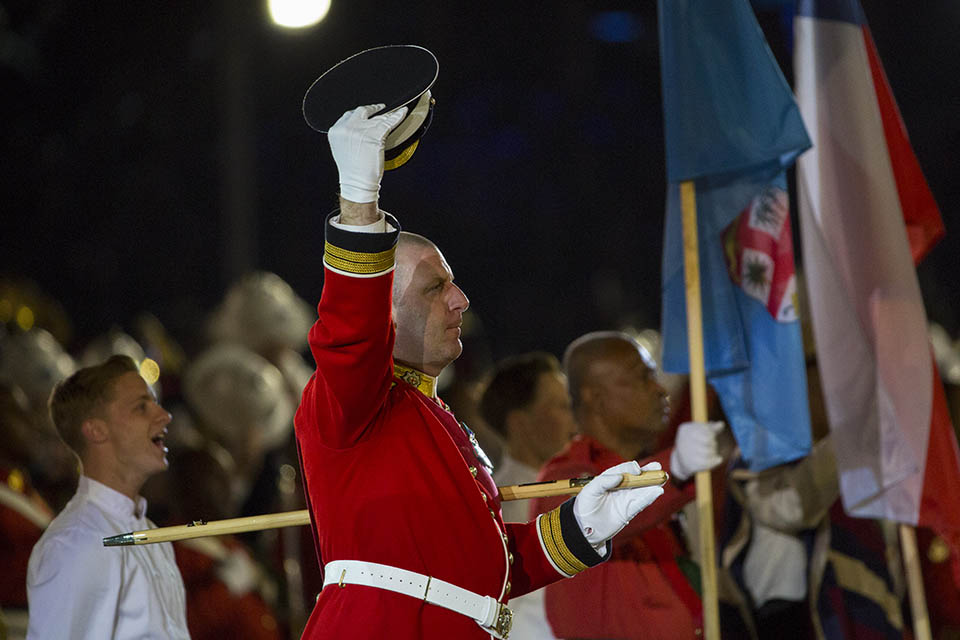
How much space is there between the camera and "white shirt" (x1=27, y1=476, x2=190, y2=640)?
13.6 feet

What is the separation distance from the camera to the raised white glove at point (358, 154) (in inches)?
110

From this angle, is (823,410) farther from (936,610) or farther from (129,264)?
(129,264)

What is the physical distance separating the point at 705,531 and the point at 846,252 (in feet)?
4.82

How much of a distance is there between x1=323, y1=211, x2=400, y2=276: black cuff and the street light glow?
259 inches

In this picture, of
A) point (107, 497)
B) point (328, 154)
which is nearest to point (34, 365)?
point (107, 497)

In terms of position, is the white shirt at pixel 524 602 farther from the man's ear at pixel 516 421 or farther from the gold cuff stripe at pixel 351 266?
the gold cuff stripe at pixel 351 266

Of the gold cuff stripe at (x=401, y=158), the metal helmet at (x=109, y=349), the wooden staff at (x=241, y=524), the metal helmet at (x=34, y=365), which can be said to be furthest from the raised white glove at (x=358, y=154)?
the metal helmet at (x=109, y=349)

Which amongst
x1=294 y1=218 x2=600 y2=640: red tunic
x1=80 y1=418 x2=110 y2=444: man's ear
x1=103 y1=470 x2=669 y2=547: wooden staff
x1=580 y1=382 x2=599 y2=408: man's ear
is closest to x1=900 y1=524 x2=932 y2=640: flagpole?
x1=580 y1=382 x2=599 y2=408: man's ear

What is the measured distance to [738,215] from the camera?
4.95 meters

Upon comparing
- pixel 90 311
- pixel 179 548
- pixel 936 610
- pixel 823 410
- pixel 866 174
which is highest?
pixel 90 311

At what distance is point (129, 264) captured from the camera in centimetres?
1330

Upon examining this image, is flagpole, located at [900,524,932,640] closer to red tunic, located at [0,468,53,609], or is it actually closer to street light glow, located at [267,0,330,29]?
red tunic, located at [0,468,53,609]

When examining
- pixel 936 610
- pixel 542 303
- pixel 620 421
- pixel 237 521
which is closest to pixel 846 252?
pixel 620 421

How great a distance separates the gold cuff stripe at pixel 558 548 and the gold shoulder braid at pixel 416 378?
18.1 inches
